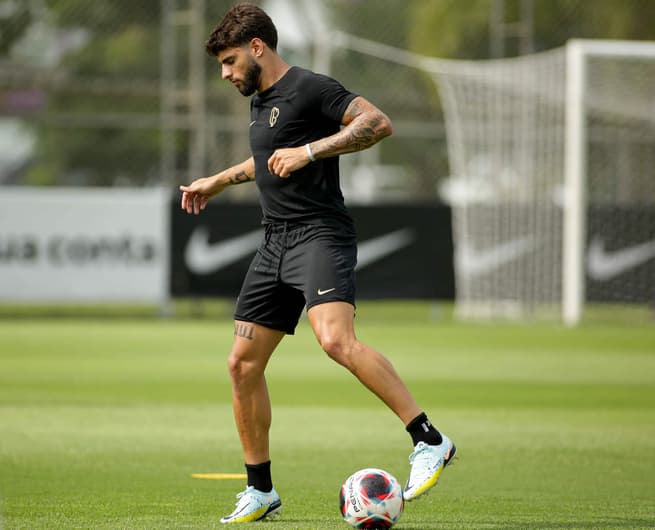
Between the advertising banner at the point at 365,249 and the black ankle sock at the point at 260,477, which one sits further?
the advertising banner at the point at 365,249

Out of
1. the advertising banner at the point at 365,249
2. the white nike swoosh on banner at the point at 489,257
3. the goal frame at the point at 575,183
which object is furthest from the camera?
the white nike swoosh on banner at the point at 489,257

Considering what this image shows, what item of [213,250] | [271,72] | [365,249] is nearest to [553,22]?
[365,249]

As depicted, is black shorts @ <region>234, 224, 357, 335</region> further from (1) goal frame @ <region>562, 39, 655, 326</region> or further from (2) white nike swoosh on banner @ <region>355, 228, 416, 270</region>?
(2) white nike swoosh on banner @ <region>355, 228, 416, 270</region>

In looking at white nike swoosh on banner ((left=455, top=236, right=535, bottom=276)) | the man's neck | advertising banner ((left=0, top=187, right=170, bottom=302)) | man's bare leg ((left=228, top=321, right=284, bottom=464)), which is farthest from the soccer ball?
white nike swoosh on banner ((left=455, top=236, right=535, bottom=276))

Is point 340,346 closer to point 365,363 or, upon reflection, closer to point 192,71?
point 365,363

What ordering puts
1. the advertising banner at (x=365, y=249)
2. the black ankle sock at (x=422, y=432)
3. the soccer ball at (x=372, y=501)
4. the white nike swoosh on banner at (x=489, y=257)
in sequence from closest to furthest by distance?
the soccer ball at (x=372, y=501) < the black ankle sock at (x=422, y=432) < the advertising banner at (x=365, y=249) < the white nike swoosh on banner at (x=489, y=257)

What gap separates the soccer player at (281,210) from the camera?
649cm

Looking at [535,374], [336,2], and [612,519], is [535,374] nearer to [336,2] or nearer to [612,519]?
[612,519]

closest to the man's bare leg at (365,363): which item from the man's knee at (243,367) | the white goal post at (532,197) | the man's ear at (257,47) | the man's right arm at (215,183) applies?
the man's knee at (243,367)

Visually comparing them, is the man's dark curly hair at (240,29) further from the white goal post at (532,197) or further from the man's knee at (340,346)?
the white goal post at (532,197)

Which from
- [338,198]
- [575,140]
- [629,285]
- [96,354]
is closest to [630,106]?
[575,140]

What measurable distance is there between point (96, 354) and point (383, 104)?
10017 millimetres

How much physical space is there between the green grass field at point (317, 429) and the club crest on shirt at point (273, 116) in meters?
1.94

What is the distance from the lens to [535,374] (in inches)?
561
